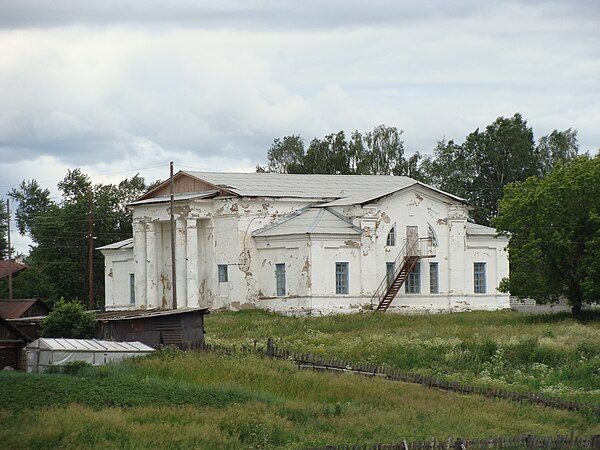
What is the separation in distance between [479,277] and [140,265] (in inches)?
625

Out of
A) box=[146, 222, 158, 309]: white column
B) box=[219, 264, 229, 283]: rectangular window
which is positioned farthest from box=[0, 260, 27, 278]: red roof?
box=[219, 264, 229, 283]: rectangular window

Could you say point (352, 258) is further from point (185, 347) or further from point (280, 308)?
point (185, 347)

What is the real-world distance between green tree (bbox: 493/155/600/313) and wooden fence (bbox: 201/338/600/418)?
15953 mm

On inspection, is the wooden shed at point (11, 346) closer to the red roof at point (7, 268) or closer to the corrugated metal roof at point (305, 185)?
the corrugated metal roof at point (305, 185)

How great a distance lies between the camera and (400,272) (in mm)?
52031

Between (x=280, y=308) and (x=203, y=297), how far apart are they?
14.0ft

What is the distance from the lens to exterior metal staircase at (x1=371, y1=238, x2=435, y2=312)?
168 feet

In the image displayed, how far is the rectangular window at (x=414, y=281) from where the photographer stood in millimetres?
53000

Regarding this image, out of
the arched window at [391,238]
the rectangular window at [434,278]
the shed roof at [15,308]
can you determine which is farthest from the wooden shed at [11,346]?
the rectangular window at [434,278]

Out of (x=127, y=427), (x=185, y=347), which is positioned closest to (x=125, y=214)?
(x=185, y=347)

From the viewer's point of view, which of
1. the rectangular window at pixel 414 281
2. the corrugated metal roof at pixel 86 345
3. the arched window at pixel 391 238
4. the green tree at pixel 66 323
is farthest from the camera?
the rectangular window at pixel 414 281

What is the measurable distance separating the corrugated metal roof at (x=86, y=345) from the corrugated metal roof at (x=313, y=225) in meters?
17.1

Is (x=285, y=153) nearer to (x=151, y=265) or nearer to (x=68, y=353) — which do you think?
(x=151, y=265)

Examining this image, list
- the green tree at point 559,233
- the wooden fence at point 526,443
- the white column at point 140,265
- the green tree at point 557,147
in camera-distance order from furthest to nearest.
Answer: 1. the green tree at point 557,147
2. the white column at point 140,265
3. the green tree at point 559,233
4. the wooden fence at point 526,443
